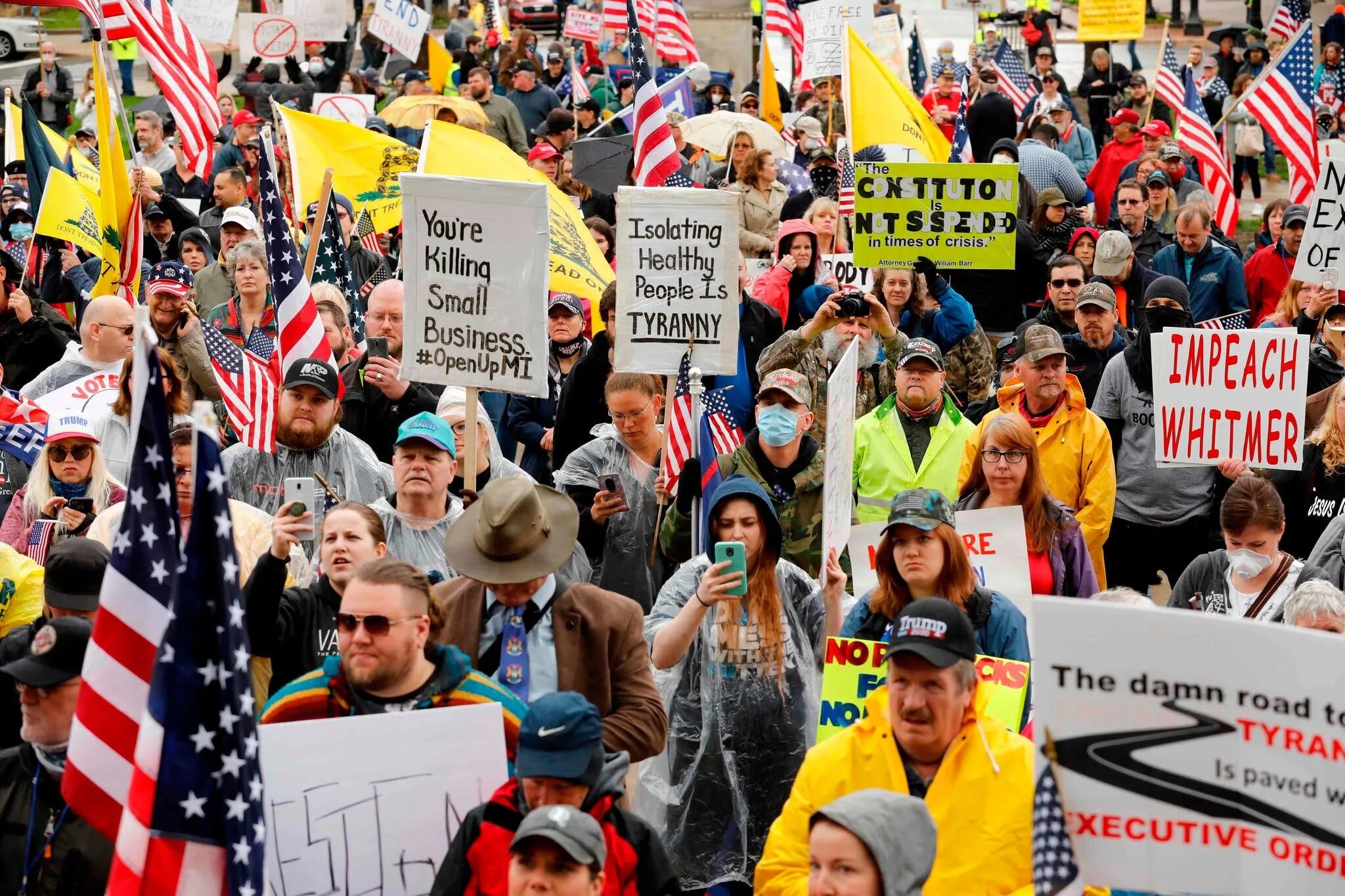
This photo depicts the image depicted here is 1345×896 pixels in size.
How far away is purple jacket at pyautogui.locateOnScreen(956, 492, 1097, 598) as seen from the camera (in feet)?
23.6

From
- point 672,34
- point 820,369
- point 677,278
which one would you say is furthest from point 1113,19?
point 677,278

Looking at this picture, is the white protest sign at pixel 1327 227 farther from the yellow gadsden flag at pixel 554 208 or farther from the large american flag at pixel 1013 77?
the large american flag at pixel 1013 77

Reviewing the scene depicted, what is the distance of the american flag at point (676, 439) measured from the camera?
7.70 metres

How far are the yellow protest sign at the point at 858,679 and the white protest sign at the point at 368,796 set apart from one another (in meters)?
1.35

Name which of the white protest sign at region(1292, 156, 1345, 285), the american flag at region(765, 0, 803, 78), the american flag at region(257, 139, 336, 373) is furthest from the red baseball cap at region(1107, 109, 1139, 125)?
the american flag at region(257, 139, 336, 373)

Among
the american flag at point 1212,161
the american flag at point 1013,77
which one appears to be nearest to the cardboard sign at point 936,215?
the american flag at point 1212,161

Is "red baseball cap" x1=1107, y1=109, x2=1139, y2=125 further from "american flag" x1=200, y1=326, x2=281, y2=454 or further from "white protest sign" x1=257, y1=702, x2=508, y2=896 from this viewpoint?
"white protest sign" x1=257, y1=702, x2=508, y2=896

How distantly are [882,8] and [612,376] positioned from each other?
25180 mm

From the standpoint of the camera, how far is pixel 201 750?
430 centimetres

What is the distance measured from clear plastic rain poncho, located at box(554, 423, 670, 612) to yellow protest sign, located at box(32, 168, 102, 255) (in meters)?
6.06

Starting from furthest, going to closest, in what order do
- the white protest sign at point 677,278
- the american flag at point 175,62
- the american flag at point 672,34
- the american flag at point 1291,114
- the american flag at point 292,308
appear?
the american flag at point 672,34 < the american flag at point 1291,114 < the american flag at point 175,62 < the american flag at point 292,308 < the white protest sign at point 677,278

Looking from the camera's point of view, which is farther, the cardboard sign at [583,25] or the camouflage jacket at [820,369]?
the cardboard sign at [583,25]

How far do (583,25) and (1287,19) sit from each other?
8921 mm

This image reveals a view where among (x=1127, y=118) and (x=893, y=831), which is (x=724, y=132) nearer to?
(x=1127, y=118)
